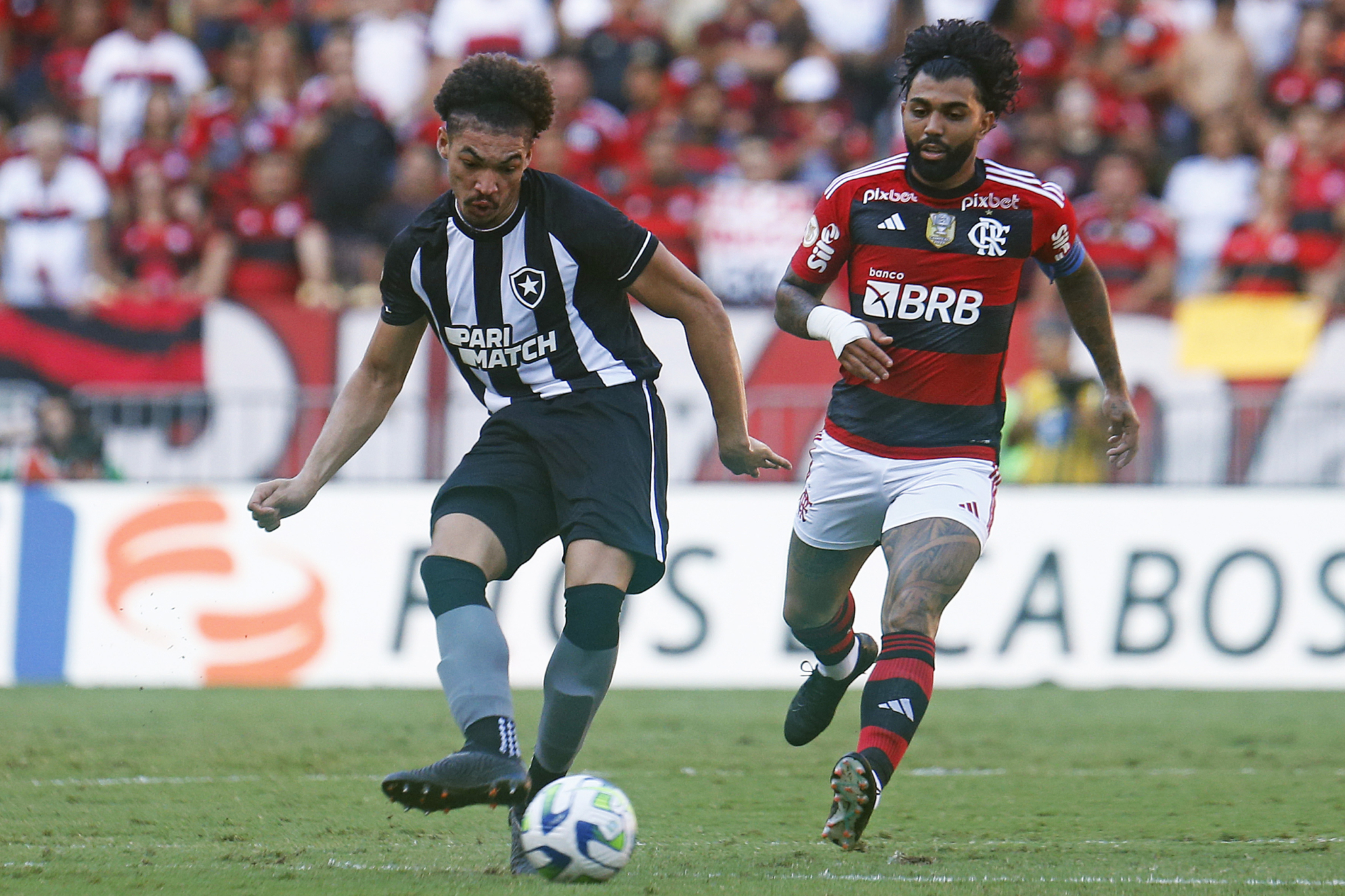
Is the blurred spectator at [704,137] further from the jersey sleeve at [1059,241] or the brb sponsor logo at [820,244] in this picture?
the jersey sleeve at [1059,241]

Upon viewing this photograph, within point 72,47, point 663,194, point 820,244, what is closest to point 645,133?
point 663,194

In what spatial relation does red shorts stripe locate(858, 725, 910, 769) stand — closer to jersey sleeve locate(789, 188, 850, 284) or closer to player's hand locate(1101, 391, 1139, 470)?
player's hand locate(1101, 391, 1139, 470)

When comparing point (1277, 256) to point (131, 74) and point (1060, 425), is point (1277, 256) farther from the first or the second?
point (131, 74)

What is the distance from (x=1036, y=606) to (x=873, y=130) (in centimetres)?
575

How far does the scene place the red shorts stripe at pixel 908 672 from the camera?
5.39 m

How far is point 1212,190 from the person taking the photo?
1410cm

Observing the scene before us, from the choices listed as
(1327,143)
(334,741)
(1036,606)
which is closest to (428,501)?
(334,741)

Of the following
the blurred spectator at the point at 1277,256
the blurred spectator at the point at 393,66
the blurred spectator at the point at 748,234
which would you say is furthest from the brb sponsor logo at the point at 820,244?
the blurred spectator at the point at 393,66

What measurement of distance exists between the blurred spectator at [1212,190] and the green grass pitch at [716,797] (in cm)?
422

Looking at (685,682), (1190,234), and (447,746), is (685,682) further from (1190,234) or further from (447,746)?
(1190,234)

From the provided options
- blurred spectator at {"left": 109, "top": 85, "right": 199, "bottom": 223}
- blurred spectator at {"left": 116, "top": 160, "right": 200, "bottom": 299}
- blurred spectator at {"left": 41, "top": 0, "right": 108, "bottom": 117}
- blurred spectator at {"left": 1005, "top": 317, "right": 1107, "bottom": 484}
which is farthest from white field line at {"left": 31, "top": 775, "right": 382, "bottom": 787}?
blurred spectator at {"left": 41, "top": 0, "right": 108, "bottom": 117}

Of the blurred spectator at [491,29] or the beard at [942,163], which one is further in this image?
the blurred spectator at [491,29]

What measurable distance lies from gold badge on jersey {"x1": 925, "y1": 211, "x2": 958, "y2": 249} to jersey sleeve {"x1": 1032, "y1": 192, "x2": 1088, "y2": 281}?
282 mm

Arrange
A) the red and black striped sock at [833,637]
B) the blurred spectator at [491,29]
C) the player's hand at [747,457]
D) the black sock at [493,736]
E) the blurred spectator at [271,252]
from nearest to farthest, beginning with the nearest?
the black sock at [493,736] < the player's hand at [747,457] < the red and black striped sock at [833,637] < the blurred spectator at [271,252] < the blurred spectator at [491,29]
